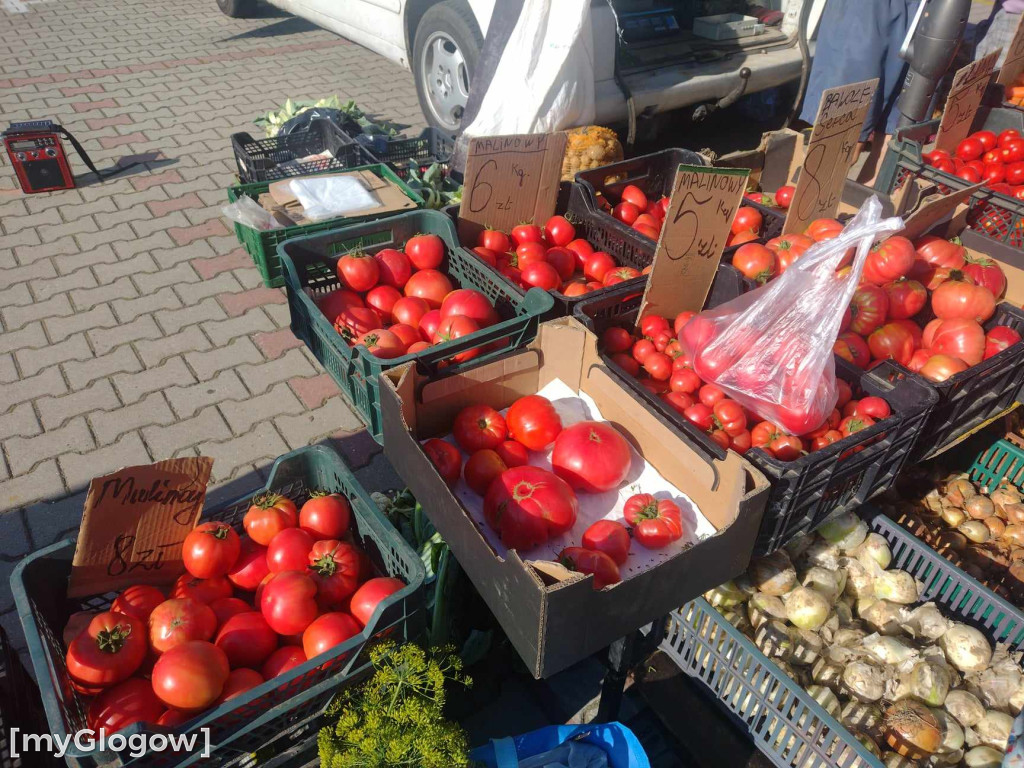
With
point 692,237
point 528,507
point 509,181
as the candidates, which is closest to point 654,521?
point 528,507

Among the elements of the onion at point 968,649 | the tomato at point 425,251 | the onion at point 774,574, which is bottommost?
the onion at point 968,649

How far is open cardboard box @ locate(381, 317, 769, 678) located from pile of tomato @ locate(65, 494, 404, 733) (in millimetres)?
303

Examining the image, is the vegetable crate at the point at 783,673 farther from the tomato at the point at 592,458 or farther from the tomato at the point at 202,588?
the tomato at the point at 202,588

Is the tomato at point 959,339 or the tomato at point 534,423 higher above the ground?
the tomato at point 959,339

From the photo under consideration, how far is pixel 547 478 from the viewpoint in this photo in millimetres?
2037

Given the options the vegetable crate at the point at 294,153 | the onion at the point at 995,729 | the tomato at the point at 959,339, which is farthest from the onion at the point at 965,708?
A: the vegetable crate at the point at 294,153

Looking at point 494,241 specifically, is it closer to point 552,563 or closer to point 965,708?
point 552,563

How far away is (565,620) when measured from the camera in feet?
5.34

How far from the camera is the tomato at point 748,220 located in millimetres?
3379

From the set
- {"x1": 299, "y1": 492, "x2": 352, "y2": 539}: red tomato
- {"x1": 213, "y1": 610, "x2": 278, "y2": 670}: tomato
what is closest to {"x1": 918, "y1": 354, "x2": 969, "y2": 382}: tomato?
{"x1": 299, "y1": 492, "x2": 352, "y2": 539}: red tomato

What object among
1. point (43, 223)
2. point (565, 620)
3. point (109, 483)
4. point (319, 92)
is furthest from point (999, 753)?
point (319, 92)

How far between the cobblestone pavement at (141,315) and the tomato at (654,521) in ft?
5.87

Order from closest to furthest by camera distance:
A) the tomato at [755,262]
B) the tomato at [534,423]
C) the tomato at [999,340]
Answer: the tomato at [534,423] → the tomato at [999,340] → the tomato at [755,262]

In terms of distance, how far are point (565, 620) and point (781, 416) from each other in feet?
3.22
